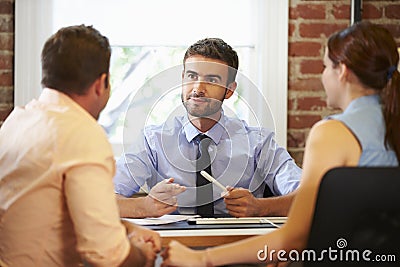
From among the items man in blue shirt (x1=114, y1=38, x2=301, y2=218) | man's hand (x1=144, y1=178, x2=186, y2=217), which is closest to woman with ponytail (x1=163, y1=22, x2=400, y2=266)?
man's hand (x1=144, y1=178, x2=186, y2=217)

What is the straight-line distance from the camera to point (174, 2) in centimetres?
279

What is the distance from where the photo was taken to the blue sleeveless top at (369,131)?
132 cm

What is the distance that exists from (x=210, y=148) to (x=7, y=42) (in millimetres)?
1035

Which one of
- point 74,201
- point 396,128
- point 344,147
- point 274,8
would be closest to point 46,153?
point 74,201

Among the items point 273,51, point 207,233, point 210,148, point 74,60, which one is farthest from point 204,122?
point 74,60

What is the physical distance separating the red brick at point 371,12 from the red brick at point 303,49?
0.24 m

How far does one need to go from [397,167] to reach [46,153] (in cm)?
64

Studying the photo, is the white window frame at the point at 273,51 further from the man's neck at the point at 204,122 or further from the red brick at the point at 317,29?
the man's neck at the point at 204,122

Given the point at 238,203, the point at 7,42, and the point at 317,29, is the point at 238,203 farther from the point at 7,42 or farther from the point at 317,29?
the point at 7,42

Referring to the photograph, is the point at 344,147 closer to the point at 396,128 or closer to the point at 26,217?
the point at 396,128

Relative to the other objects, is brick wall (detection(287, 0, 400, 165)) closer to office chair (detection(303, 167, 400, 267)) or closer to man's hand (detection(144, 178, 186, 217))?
man's hand (detection(144, 178, 186, 217))

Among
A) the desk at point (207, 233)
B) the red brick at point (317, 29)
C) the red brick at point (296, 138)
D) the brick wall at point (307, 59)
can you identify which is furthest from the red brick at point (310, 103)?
the desk at point (207, 233)

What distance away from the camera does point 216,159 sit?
7.06 ft

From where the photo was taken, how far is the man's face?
2084mm
